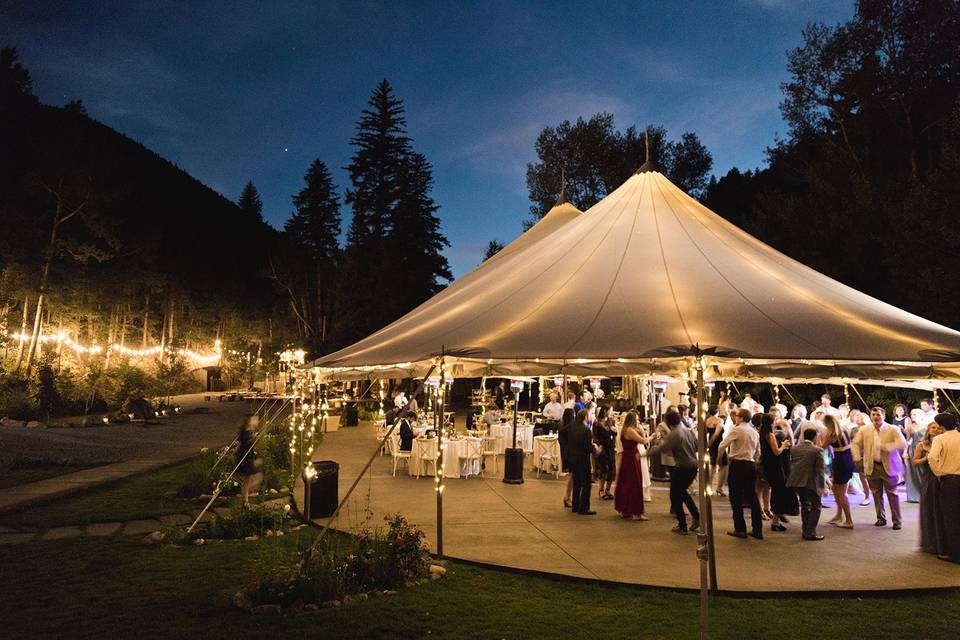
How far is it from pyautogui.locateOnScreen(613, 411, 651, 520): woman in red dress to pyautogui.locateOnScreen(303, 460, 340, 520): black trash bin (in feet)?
12.6

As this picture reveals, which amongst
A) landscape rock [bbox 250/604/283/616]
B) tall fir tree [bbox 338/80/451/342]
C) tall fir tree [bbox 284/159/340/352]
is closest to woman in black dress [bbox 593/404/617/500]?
landscape rock [bbox 250/604/283/616]

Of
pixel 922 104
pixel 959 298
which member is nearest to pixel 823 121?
pixel 922 104

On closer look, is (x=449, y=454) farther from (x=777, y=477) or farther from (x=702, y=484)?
(x=702, y=484)

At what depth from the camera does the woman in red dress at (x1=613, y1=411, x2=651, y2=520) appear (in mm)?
7891

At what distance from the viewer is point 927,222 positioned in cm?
1436

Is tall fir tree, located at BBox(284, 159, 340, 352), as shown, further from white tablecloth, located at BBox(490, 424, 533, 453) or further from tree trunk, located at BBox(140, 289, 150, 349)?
white tablecloth, located at BBox(490, 424, 533, 453)

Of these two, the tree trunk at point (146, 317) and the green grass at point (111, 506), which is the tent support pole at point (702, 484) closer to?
the green grass at point (111, 506)

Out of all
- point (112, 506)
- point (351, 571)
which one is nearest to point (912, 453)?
point (351, 571)

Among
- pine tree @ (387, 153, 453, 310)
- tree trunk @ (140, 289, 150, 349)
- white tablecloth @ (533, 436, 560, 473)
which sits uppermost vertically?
pine tree @ (387, 153, 453, 310)

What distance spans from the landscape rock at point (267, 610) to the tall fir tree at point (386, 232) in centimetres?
2774

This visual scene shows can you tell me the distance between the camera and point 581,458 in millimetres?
8266

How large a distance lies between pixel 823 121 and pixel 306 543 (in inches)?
886

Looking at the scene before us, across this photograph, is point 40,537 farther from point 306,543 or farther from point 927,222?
point 927,222

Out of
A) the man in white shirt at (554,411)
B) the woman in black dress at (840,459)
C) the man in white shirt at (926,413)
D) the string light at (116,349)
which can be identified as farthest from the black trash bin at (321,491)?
the string light at (116,349)
